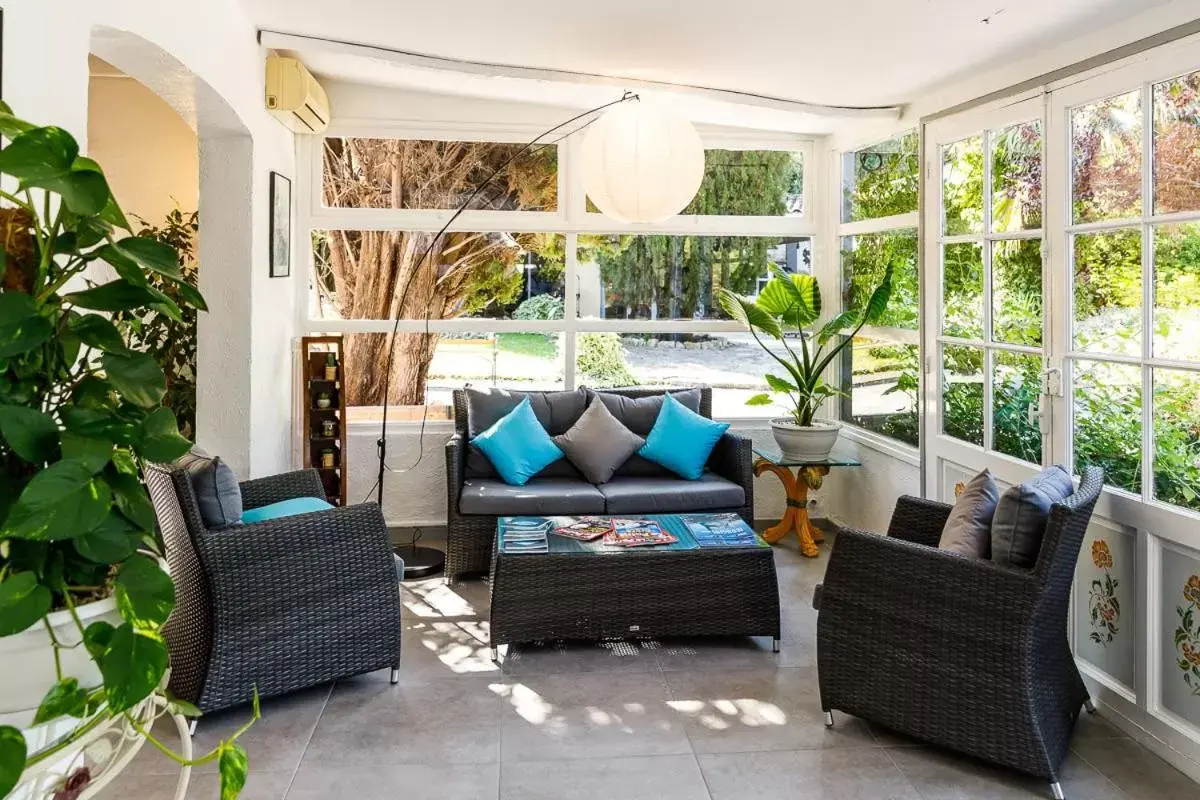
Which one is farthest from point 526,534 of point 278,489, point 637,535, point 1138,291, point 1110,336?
point 1138,291

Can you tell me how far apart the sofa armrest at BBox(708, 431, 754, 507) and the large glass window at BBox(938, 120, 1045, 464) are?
99 cm

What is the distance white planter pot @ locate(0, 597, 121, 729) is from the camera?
1212 mm

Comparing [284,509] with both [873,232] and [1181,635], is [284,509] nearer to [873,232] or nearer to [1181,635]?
[1181,635]

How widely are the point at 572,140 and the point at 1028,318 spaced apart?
307cm

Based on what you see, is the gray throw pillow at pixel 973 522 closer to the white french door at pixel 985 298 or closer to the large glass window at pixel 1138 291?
the large glass window at pixel 1138 291

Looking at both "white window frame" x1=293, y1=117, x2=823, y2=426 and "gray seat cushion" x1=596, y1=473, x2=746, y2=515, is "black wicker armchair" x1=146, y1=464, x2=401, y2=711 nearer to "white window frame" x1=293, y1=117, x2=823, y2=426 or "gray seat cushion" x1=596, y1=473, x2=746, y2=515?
"gray seat cushion" x1=596, y1=473, x2=746, y2=515

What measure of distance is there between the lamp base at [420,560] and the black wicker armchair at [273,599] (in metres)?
1.43

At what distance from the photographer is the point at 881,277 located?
17.7ft

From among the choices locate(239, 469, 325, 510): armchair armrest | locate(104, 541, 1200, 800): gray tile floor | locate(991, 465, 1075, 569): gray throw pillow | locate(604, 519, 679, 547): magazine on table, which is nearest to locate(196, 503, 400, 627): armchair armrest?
locate(104, 541, 1200, 800): gray tile floor

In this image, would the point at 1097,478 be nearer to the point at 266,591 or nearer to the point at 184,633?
the point at 266,591

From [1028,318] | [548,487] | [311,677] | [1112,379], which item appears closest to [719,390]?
[548,487]

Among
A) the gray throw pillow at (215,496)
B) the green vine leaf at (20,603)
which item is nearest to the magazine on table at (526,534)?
the gray throw pillow at (215,496)

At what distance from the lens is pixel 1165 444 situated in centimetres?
307

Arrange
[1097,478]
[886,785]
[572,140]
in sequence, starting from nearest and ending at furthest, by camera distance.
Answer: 1. [886,785]
2. [1097,478]
3. [572,140]
